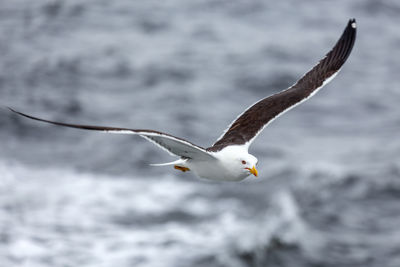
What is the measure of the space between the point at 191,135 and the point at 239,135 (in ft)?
45.5

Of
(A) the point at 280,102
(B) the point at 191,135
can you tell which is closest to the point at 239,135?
(A) the point at 280,102

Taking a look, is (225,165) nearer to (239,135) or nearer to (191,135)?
(239,135)

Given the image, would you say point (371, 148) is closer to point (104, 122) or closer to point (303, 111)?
point (303, 111)

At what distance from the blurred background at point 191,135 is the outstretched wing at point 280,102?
7.78m

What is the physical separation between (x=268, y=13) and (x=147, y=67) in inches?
373

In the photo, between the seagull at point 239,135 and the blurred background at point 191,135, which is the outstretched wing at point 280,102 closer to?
the seagull at point 239,135

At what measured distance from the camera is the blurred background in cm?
2214

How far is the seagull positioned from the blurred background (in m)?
7.84

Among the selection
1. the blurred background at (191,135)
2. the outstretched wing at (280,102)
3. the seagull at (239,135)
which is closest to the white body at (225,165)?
the seagull at (239,135)

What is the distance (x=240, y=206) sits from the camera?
2419 cm

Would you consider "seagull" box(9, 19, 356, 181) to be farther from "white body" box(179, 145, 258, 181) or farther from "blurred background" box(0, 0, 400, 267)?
"blurred background" box(0, 0, 400, 267)

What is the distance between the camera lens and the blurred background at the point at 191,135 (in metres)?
22.1

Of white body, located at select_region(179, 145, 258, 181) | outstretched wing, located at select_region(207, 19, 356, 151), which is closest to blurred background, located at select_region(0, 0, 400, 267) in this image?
outstretched wing, located at select_region(207, 19, 356, 151)

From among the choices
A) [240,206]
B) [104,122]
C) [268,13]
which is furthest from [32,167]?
[268,13]
